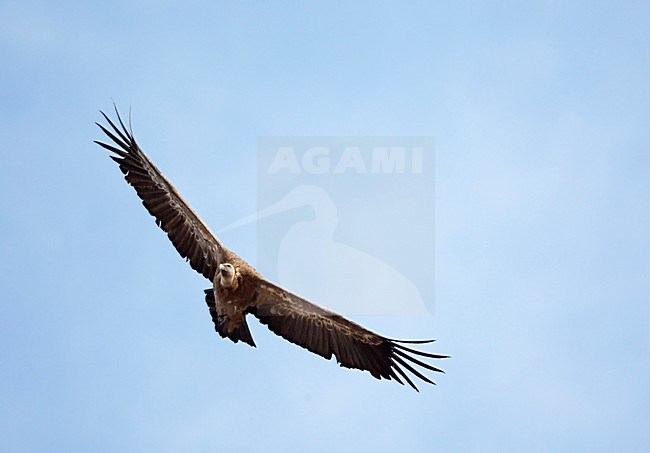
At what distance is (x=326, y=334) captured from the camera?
15.8 metres

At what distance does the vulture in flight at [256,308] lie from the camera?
1541 centimetres

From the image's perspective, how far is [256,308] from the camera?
15.9 metres

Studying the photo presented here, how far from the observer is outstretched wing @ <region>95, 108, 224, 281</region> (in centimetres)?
1631

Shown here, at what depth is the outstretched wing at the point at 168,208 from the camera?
16312 mm

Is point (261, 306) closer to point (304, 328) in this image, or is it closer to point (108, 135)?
point (304, 328)

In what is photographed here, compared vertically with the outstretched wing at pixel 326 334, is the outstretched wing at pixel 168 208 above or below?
above

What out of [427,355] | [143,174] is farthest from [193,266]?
[427,355]

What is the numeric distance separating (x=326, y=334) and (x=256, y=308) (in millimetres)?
1287

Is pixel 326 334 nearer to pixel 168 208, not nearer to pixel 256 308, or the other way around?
pixel 256 308

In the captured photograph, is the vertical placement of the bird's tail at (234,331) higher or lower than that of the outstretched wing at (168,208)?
lower

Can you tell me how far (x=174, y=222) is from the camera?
654 inches

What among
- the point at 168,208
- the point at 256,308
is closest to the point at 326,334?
the point at 256,308

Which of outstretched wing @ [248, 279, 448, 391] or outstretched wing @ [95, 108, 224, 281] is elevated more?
outstretched wing @ [95, 108, 224, 281]

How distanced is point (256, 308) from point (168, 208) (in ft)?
8.27
